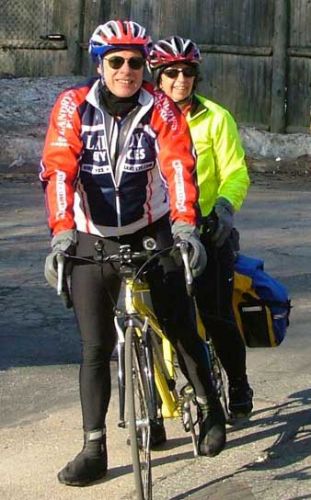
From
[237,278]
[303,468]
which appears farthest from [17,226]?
[303,468]

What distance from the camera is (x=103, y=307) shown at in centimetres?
481

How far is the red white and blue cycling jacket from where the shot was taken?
15.2ft

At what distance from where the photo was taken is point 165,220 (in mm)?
4902

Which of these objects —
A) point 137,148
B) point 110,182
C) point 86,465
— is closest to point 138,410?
point 86,465

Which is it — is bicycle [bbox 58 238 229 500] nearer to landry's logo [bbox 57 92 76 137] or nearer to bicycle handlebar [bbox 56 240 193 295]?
bicycle handlebar [bbox 56 240 193 295]

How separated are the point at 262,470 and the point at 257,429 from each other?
564mm

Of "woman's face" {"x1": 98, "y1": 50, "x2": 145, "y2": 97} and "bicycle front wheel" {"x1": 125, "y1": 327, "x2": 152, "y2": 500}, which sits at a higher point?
"woman's face" {"x1": 98, "y1": 50, "x2": 145, "y2": 97}

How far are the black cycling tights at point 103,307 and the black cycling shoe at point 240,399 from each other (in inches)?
32.4

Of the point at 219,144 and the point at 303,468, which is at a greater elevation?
the point at 219,144

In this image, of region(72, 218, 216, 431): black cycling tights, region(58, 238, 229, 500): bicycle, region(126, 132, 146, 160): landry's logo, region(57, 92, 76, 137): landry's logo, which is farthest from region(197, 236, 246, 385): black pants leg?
region(57, 92, 76, 137): landry's logo

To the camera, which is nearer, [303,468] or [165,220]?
[165,220]

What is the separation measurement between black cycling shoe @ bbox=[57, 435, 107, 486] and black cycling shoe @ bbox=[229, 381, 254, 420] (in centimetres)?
98

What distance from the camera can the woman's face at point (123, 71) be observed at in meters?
4.69

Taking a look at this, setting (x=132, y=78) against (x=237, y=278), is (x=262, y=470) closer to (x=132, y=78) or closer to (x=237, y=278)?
(x=237, y=278)
